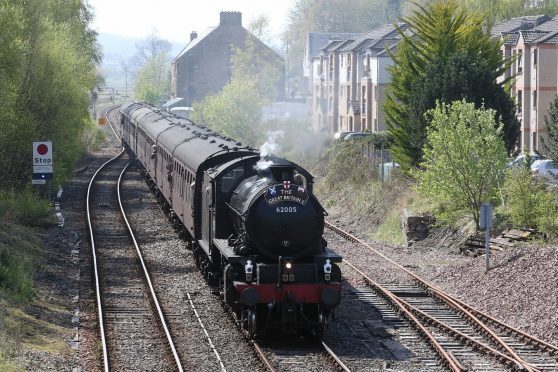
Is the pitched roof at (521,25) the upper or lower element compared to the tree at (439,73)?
upper

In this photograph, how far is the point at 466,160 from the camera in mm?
28203

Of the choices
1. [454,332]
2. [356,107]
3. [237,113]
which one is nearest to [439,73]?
[454,332]

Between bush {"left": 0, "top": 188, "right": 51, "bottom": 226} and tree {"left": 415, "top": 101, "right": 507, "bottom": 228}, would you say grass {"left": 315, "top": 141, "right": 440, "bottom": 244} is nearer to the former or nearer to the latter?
tree {"left": 415, "top": 101, "right": 507, "bottom": 228}

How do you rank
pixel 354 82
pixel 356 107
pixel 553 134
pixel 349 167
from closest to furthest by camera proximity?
pixel 349 167, pixel 553 134, pixel 356 107, pixel 354 82

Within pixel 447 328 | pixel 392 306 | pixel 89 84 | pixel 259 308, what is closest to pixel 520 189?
pixel 392 306

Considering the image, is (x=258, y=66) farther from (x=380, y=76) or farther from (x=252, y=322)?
(x=252, y=322)

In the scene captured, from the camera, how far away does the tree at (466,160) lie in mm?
28109

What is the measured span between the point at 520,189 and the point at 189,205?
8.92 meters

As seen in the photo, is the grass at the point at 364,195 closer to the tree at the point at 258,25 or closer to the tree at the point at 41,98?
the tree at the point at 41,98

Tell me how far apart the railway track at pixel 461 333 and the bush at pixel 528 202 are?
4302 mm

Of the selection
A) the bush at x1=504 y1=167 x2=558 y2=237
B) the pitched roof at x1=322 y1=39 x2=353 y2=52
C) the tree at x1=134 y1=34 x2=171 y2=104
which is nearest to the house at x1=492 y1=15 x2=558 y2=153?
the pitched roof at x1=322 y1=39 x2=353 y2=52

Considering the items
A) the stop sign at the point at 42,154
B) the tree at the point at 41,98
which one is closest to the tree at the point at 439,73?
the tree at the point at 41,98

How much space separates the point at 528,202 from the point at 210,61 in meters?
76.3

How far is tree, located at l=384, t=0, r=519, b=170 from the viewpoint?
3550 cm
